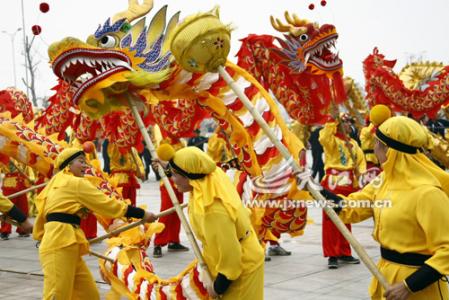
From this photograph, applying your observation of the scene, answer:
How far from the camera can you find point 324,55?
6.69m

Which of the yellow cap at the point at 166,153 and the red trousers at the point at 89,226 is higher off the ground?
the yellow cap at the point at 166,153

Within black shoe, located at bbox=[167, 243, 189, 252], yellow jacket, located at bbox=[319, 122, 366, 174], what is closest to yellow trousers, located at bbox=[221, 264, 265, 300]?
yellow jacket, located at bbox=[319, 122, 366, 174]

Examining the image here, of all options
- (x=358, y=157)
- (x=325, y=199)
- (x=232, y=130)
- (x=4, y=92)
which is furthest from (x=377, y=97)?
(x=325, y=199)

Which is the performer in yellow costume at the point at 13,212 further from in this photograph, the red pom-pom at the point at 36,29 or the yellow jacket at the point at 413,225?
the yellow jacket at the point at 413,225

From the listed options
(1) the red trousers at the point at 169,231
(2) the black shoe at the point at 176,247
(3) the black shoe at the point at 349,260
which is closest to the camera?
(3) the black shoe at the point at 349,260

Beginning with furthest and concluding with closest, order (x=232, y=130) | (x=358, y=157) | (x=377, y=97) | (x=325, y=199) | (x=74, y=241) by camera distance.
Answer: (x=377, y=97), (x=358, y=157), (x=232, y=130), (x=74, y=241), (x=325, y=199)

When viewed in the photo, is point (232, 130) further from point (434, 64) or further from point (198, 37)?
point (434, 64)

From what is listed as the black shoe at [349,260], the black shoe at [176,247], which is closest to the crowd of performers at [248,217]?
the black shoe at [349,260]

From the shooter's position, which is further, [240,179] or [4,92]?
[4,92]

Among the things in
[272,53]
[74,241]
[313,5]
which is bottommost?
[74,241]

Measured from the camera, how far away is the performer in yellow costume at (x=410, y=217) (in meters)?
3.60

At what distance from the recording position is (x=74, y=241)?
546 cm

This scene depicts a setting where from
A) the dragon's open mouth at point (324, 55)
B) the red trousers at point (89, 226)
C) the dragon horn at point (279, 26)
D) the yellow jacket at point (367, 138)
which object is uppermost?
the dragon horn at point (279, 26)

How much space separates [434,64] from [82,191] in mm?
7437
